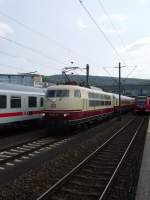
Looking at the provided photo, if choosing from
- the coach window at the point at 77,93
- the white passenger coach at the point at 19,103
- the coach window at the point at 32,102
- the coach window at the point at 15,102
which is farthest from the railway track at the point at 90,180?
the coach window at the point at 32,102

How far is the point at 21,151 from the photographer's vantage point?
14773 mm

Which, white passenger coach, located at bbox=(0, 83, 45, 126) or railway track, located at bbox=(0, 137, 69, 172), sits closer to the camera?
railway track, located at bbox=(0, 137, 69, 172)

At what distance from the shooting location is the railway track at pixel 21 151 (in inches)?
488

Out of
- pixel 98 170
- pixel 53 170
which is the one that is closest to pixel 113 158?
pixel 98 170

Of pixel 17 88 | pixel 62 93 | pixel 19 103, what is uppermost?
pixel 17 88

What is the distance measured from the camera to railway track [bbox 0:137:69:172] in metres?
12.4

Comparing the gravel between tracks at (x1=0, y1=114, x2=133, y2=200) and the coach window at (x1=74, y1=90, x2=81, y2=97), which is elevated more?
the coach window at (x1=74, y1=90, x2=81, y2=97)

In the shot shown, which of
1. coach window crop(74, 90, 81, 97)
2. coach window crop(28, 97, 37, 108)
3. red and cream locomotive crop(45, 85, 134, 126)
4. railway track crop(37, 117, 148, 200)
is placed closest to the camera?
railway track crop(37, 117, 148, 200)

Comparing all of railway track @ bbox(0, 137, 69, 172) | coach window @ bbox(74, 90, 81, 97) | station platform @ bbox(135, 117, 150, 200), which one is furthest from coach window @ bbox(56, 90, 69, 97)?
station platform @ bbox(135, 117, 150, 200)

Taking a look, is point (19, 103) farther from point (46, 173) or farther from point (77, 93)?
point (46, 173)

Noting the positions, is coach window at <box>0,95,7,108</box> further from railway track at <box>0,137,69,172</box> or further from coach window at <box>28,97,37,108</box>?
coach window at <box>28,97,37,108</box>

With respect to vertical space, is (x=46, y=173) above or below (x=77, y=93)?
below

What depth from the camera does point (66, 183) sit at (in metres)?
9.52

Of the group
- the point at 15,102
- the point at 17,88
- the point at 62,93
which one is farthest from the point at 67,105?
the point at 17,88
